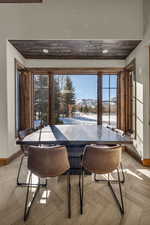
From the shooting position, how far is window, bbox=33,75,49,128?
4516 mm

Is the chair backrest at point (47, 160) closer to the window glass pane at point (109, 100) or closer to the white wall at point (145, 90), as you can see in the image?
the white wall at point (145, 90)

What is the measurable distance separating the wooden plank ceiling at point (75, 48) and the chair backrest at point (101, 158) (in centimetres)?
257

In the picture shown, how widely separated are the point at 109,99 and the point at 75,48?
5.89 ft

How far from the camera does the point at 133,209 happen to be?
185cm

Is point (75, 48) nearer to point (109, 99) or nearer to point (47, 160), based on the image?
point (109, 99)

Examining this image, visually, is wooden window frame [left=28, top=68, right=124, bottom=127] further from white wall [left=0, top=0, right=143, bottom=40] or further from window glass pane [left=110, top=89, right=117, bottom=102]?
white wall [left=0, top=0, right=143, bottom=40]

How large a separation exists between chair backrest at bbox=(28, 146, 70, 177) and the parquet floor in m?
0.49

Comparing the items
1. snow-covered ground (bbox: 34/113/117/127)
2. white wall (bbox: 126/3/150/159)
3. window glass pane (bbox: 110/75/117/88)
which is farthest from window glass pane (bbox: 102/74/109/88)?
white wall (bbox: 126/3/150/159)

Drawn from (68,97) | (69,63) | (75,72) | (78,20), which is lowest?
(68,97)

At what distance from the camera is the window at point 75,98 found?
14.9 feet

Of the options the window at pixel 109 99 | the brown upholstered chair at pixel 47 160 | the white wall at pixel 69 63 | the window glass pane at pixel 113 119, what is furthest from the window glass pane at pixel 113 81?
the brown upholstered chair at pixel 47 160

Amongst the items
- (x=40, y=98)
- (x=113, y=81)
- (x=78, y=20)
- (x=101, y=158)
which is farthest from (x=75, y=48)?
(x=101, y=158)

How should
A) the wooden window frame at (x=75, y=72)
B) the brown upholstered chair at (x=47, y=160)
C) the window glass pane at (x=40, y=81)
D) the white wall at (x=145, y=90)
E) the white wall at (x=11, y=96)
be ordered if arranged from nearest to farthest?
the brown upholstered chair at (x=47, y=160)
the white wall at (x=145, y=90)
the white wall at (x=11, y=96)
the wooden window frame at (x=75, y=72)
the window glass pane at (x=40, y=81)

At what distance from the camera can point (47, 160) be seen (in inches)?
65.6
